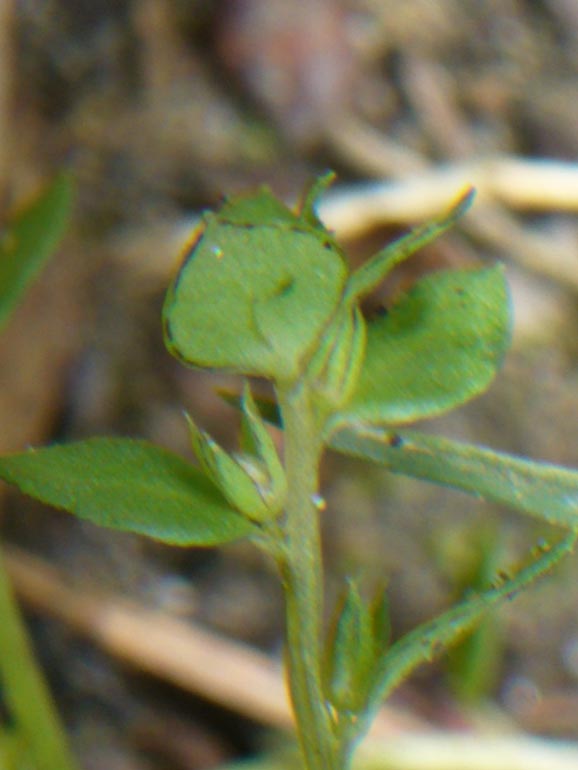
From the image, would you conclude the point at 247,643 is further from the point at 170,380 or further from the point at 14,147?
the point at 14,147

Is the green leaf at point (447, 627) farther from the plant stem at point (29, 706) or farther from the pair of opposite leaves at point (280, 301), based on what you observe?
the plant stem at point (29, 706)

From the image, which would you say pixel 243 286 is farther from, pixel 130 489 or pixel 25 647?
pixel 25 647

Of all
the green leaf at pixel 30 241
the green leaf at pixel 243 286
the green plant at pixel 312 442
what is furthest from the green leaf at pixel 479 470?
the green leaf at pixel 30 241

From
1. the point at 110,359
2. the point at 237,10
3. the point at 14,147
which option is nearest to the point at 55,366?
the point at 110,359

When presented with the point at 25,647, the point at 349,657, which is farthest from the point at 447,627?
the point at 25,647

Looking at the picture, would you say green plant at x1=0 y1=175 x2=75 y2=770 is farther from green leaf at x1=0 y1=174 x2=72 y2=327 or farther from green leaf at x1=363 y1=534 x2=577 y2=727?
green leaf at x1=363 y1=534 x2=577 y2=727
